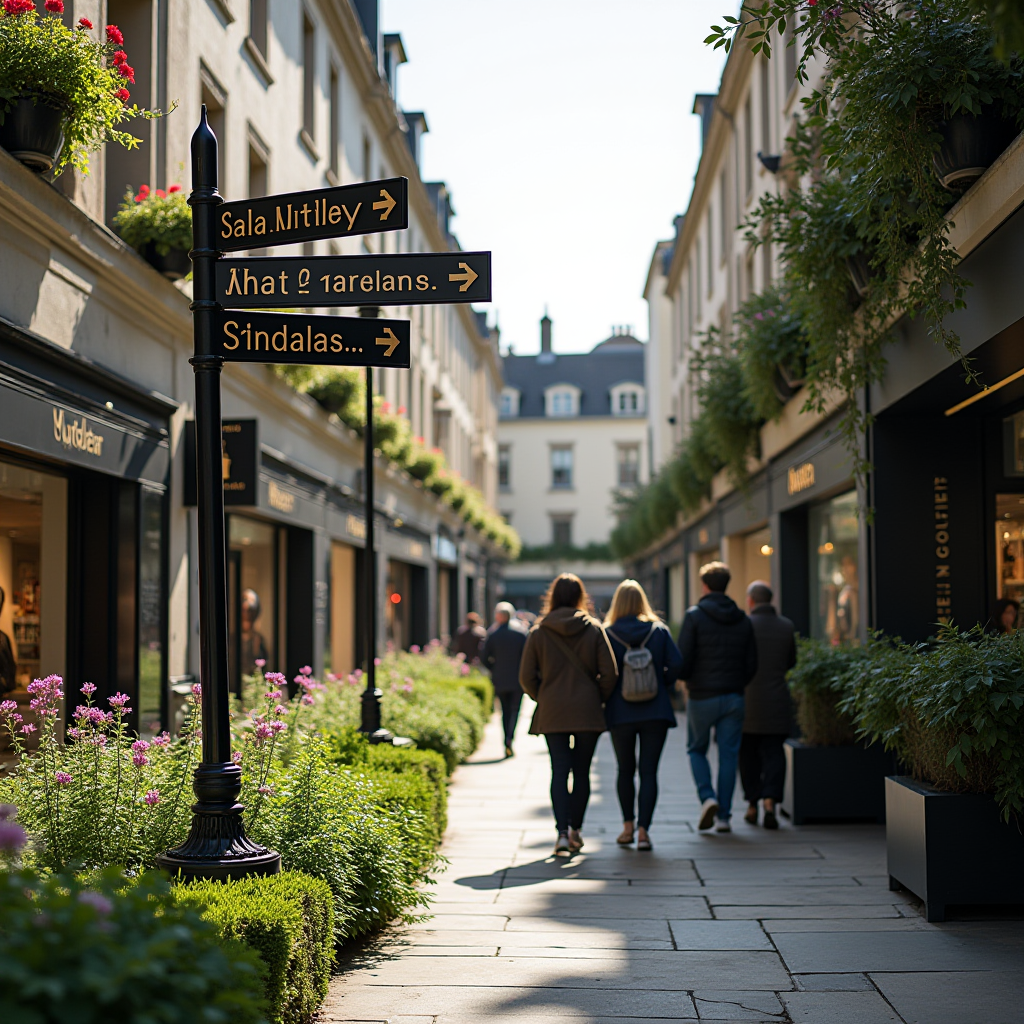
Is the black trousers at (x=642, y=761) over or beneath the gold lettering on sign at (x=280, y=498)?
beneath

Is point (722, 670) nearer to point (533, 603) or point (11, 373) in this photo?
point (11, 373)

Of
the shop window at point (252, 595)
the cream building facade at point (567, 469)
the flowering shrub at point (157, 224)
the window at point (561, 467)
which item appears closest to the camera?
the flowering shrub at point (157, 224)

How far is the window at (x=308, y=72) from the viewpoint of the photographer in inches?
671

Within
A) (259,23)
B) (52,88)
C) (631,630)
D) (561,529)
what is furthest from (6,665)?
(561,529)

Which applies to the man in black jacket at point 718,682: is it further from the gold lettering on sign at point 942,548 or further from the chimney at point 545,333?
the chimney at point 545,333

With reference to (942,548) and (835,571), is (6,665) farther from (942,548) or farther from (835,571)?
(835,571)

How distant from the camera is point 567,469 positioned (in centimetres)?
6397

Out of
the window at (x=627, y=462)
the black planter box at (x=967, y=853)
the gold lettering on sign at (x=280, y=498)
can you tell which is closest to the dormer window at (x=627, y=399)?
the window at (x=627, y=462)

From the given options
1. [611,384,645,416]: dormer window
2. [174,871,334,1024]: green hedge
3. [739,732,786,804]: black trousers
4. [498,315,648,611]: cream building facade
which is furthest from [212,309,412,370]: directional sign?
[611,384,645,416]: dormer window

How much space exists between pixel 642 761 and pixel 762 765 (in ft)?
5.98

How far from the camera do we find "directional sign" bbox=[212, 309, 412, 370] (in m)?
5.04

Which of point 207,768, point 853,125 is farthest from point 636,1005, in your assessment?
point 853,125

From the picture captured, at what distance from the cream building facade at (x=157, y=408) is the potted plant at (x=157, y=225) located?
20cm

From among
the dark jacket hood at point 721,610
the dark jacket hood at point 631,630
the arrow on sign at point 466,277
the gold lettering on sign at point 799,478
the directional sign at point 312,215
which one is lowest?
the dark jacket hood at point 631,630
